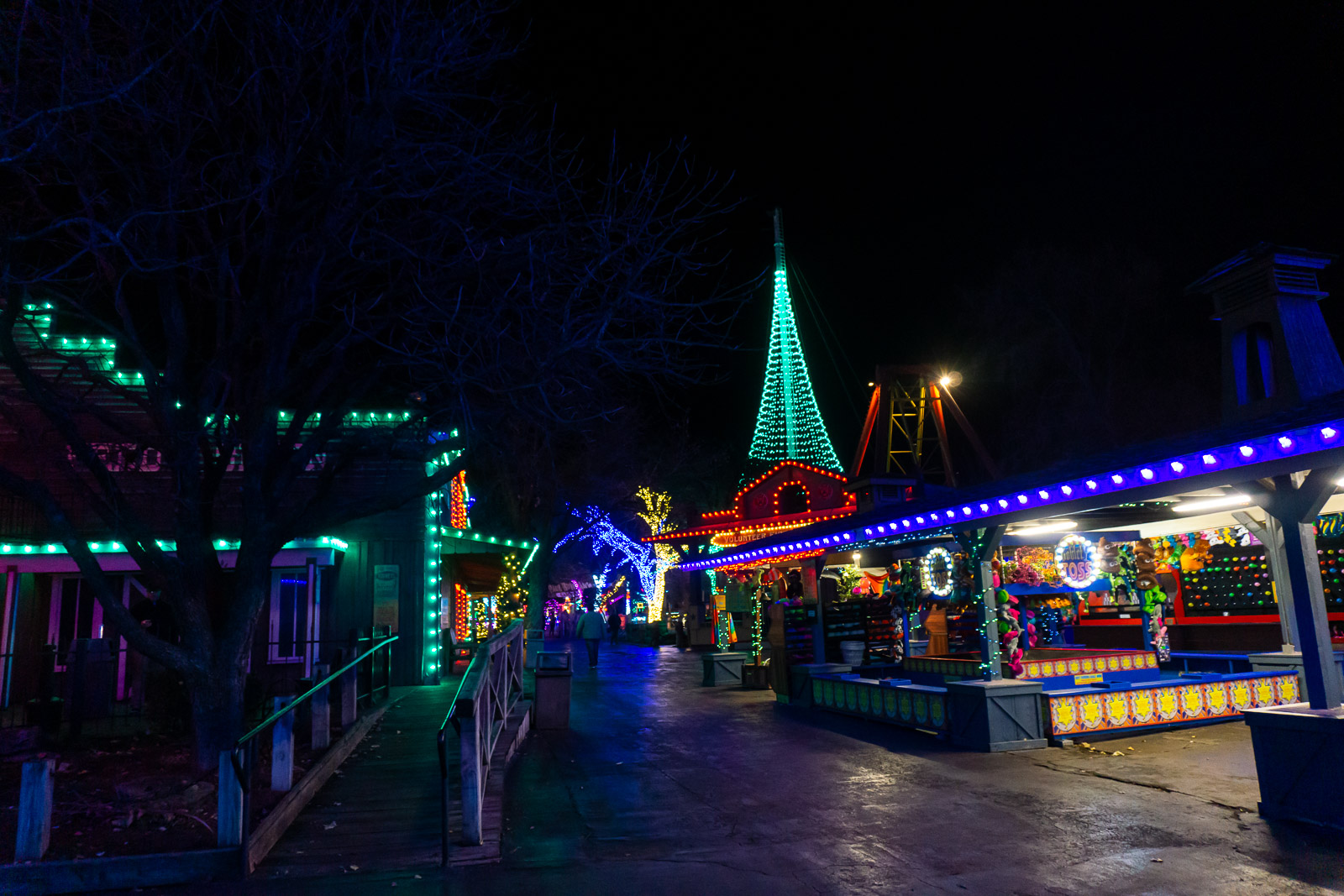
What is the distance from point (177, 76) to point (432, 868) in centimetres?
872

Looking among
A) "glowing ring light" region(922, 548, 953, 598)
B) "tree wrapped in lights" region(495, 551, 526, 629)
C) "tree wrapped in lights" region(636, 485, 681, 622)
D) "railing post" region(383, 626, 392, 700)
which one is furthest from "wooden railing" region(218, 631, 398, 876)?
"tree wrapped in lights" region(636, 485, 681, 622)

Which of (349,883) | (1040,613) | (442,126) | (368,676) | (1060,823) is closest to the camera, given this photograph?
(349,883)

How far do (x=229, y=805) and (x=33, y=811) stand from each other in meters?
1.42

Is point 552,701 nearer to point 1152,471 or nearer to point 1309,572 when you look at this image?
point 1152,471

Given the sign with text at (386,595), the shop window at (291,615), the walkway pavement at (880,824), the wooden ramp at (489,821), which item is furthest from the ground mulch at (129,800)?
the sign with text at (386,595)

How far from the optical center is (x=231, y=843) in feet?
21.2

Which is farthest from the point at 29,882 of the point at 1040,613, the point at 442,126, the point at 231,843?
the point at 1040,613

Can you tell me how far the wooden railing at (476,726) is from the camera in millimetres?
6652

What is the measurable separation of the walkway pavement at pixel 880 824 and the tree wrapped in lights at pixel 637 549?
2661 centimetres

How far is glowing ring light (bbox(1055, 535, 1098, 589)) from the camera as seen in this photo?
14414 millimetres

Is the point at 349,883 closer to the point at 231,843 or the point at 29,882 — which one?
the point at 231,843

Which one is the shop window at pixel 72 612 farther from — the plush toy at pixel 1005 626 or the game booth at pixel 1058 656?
the plush toy at pixel 1005 626

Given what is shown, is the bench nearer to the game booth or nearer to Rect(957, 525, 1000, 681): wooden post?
the game booth

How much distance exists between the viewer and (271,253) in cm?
927
